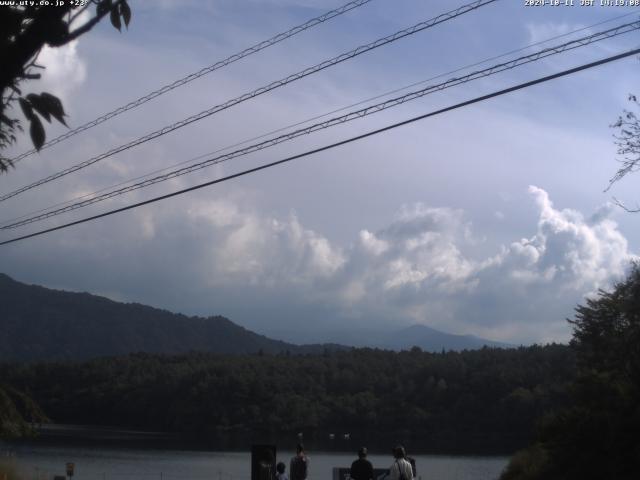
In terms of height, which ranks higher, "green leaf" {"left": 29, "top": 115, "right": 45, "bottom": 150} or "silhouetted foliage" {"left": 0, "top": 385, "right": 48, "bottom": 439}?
"green leaf" {"left": 29, "top": 115, "right": 45, "bottom": 150}

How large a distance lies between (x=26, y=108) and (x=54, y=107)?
155 millimetres

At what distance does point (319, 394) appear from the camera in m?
86.1

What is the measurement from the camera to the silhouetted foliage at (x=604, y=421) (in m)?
19.0

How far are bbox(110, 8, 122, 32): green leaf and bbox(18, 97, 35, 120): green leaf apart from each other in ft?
2.36

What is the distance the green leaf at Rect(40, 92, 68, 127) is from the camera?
4137 mm

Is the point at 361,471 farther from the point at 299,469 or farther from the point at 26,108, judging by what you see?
the point at 26,108

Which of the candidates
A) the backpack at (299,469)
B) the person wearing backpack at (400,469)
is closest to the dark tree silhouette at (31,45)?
the person wearing backpack at (400,469)

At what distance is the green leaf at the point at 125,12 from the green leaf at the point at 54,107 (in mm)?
Result: 706

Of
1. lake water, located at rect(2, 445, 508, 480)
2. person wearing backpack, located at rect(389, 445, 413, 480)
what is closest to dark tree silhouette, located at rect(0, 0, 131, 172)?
person wearing backpack, located at rect(389, 445, 413, 480)

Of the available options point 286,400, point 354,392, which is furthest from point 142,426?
point 354,392

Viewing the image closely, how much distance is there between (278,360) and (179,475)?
5558 centimetres

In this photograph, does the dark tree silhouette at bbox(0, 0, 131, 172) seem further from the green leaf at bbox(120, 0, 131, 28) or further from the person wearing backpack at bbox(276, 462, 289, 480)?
the person wearing backpack at bbox(276, 462, 289, 480)

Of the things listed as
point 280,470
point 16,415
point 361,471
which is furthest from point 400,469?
point 16,415

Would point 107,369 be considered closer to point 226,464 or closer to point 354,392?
point 354,392
